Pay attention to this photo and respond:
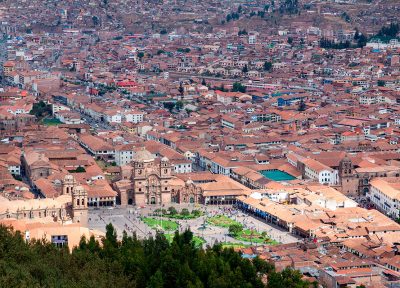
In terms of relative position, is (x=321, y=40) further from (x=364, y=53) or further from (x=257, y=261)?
(x=257, y=261)

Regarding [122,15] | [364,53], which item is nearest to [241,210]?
[364,53]

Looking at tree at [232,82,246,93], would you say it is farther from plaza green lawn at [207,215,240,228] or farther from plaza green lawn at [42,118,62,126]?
plaza green lawn at [207,215,240,228]

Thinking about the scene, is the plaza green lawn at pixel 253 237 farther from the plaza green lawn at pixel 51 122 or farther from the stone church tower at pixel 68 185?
the plaza green lawn at pixel 51 122

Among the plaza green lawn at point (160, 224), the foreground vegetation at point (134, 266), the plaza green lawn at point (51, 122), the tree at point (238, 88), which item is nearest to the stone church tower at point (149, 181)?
the plaza green lawn at point (160, 224)

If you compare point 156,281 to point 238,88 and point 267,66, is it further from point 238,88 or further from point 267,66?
point 267,66

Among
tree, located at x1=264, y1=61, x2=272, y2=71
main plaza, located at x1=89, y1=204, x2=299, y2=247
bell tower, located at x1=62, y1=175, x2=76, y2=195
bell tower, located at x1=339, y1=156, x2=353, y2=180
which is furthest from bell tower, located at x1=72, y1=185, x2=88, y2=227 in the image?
tree, located at x1=264, y1=61, x2=272, y2=71

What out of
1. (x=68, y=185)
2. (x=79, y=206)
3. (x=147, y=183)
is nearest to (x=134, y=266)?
(x=79, y=206)
